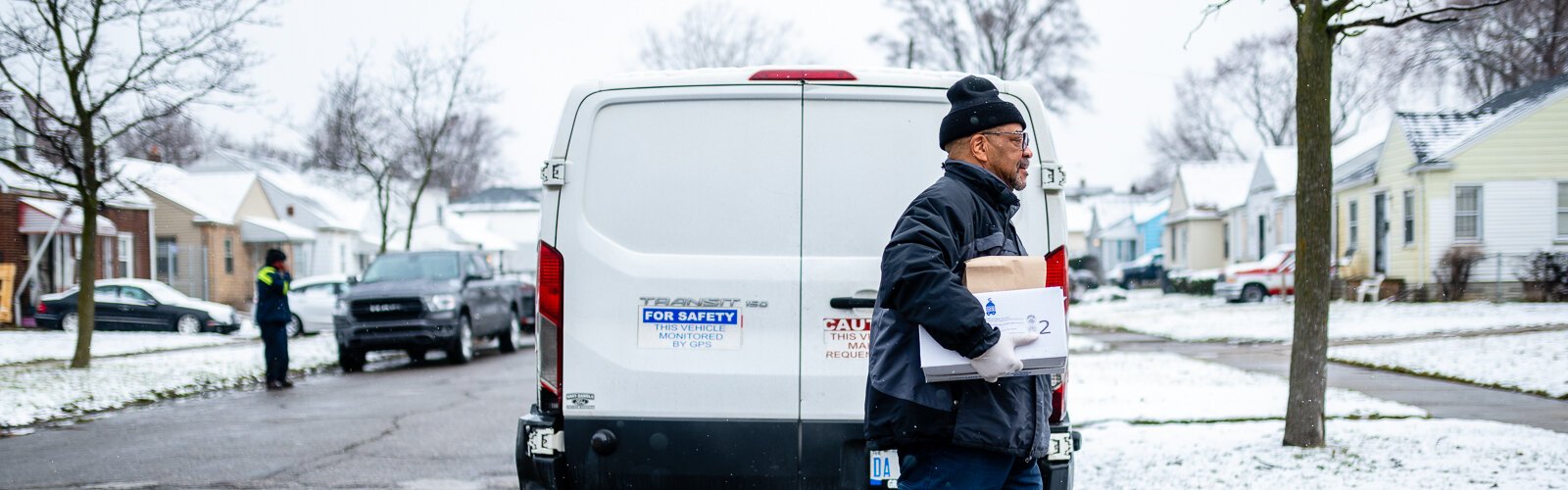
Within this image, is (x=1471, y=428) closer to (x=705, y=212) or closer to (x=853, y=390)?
(x=853, y=390)

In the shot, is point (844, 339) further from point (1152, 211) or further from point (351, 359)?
point (1152, 211)

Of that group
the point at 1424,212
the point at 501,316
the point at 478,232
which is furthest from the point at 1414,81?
the point at 478,232

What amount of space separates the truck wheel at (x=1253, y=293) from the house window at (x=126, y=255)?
103 ft

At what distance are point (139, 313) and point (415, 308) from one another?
14.3m

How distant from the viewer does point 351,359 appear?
53.2 ft

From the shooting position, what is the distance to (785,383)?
430cm

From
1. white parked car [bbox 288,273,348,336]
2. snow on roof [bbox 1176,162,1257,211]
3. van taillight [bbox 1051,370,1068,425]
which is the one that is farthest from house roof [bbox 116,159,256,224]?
van taillight [bbox 1051,370,1068,425]

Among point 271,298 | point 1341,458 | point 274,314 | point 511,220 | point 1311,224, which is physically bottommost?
point 1341,458

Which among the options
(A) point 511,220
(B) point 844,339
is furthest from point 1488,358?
(A) point 511,220

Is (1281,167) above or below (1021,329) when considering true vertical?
above

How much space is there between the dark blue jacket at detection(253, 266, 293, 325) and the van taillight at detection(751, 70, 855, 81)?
1044 centimetres

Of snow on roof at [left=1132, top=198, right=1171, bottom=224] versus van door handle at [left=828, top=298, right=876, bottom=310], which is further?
snow on roof at [left=1132, top=198, right=1171, bottom=224]

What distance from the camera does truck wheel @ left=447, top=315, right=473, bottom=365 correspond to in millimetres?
16281

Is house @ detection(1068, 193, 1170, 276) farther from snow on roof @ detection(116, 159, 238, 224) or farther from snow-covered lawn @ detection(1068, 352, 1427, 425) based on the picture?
snow-covered lawn @ detection(1068, 352, 1427, 425)
